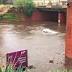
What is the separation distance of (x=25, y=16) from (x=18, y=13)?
102cm

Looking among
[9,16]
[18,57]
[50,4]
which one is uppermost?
[18,57]

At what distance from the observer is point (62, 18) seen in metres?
41.8

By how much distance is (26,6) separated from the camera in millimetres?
43469

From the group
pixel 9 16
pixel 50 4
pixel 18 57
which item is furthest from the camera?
pixel 9 16

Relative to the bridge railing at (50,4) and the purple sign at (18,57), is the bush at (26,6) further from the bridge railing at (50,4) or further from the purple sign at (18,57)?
the purple sign at (18,57)

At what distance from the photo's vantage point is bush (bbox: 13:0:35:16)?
4312 cm

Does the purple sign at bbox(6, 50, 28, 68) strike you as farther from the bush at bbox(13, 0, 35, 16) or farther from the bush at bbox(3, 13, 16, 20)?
the bush at bbox(3, 13, 16, 20)

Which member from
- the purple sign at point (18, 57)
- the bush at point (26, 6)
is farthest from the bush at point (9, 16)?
the purple sign at point (18, 57)

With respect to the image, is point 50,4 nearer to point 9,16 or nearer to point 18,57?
point 9,16

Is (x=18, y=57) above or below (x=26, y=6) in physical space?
above

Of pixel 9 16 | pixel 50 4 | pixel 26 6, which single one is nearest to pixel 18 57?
pixel 50 4

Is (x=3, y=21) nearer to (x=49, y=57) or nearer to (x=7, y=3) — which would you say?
(x=7, y=3)

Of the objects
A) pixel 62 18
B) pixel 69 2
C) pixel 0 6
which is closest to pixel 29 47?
pixel 69 2

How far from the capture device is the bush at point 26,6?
43.1 meters
